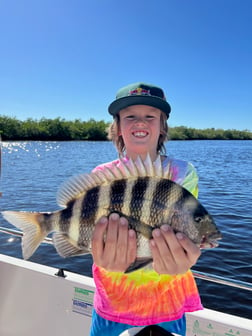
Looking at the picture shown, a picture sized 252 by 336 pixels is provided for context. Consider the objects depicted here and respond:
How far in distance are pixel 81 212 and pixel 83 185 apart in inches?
7.5

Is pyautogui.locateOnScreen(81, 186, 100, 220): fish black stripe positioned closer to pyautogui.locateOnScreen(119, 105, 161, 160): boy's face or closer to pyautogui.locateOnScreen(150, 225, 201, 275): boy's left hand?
pyautogui.locateOnScreen(150, 225, 201, 275): boy's left hand

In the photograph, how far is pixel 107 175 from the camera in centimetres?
175

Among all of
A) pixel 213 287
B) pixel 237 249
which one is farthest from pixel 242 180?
pixel 213 287

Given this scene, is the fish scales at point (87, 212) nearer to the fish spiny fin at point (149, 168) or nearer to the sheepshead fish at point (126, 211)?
the sheepshead fish at point (126, 211)

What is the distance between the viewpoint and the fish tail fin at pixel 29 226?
1.80m

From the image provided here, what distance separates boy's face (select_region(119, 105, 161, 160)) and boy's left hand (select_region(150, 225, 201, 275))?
85cm

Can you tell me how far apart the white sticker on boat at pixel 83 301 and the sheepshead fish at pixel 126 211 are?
134cm

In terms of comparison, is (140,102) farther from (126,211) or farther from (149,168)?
(126,211)

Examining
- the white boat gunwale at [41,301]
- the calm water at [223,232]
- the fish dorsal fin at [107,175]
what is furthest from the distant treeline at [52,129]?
the fish dorsal fin at [107,175]

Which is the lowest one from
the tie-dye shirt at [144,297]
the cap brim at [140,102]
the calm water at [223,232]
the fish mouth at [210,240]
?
the calm water at [223,232]

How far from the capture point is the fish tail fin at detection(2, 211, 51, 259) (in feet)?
5.92

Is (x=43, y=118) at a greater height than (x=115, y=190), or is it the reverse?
(x=43, y=118)

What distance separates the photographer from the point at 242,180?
1759 centimetres

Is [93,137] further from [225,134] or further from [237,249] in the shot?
[237,249]
